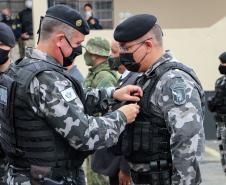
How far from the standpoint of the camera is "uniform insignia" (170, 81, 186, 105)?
2887mm

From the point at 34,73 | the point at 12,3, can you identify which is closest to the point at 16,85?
the point at 34,73

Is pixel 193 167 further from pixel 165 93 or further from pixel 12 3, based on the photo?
pixel 12 3

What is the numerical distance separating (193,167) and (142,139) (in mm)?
329

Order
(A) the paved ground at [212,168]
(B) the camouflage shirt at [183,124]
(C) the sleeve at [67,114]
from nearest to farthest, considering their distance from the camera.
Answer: (C) the sleeve at [67,114] < (B) the camouflage shirt at [183,124] < (A) the paved ground at [212,168]

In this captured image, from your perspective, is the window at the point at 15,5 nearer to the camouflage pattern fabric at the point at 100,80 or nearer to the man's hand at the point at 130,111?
the camouflage pattern fabric at the point at 100,80

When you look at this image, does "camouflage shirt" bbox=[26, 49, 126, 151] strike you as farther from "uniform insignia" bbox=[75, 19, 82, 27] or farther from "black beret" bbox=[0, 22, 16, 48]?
"black beret" bbox=[0, 22, 16, 48]

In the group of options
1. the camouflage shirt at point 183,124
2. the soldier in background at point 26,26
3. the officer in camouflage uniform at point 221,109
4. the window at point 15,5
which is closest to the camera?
the camouflage shirt at point 183,124

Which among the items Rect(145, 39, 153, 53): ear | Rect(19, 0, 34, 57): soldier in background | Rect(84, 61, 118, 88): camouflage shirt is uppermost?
Rect(145, 39, 153, 53): ear

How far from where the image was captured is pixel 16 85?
2.90m

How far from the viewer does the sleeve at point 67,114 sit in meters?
2.77

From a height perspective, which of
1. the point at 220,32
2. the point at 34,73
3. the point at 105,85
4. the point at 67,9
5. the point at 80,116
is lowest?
the point at 220,32

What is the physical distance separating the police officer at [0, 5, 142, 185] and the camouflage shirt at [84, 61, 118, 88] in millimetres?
1635

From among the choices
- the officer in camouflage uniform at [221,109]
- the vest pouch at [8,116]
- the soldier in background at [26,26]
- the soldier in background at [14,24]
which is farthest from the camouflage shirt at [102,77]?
the soldier in background at [14,24]

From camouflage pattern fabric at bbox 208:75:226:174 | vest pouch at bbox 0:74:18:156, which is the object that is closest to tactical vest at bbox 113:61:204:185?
vest pouch at bbox 0:74:18:156
